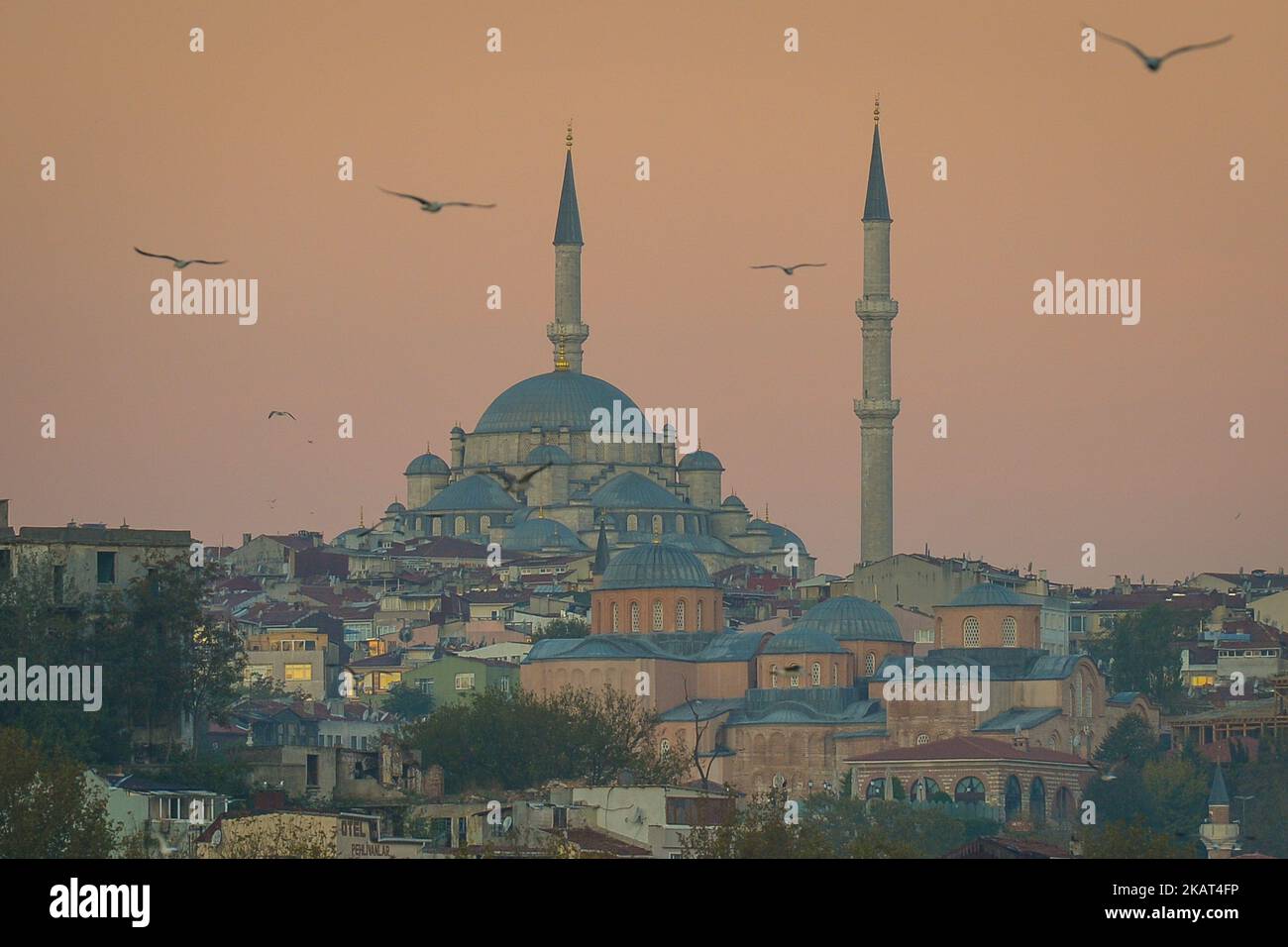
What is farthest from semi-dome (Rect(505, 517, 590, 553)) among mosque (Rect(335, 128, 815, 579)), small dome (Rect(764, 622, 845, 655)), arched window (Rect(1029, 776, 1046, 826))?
arched window (Rect(1029, 776, 1046, 826))

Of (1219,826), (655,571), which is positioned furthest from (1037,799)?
(655,571)

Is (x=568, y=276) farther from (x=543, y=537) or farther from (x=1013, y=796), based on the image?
(x=1013, y=796)

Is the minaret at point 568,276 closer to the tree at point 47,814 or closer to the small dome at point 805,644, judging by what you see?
the small dome at point 805,644

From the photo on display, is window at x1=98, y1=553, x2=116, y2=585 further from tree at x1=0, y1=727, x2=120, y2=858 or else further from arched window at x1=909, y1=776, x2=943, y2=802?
arched window at x1=909, y1=776, x2=943, y2=802

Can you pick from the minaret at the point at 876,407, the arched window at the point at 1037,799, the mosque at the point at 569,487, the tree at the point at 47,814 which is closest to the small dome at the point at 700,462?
the mosque at the point at 569,487
